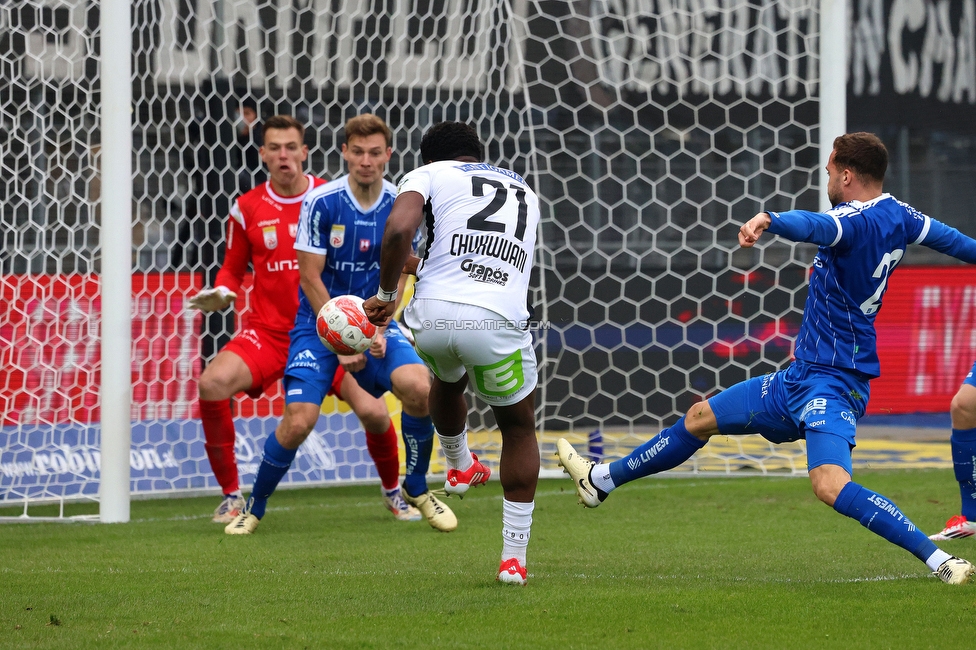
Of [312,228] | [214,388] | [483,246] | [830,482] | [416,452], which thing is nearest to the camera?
[830,482]

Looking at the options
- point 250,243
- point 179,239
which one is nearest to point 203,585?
point 250,243

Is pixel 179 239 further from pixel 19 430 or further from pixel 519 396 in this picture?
pixel 519 396

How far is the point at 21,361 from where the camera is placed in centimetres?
779

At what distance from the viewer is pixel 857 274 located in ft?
14.9

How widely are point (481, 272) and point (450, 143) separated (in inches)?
23.8

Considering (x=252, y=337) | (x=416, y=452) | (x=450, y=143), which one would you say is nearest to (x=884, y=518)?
(x=450, y=143)

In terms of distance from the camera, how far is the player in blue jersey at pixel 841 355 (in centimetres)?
432

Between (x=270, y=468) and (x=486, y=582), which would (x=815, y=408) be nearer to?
(x=486, y=582)

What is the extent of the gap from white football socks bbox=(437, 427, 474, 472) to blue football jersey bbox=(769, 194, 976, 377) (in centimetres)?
151

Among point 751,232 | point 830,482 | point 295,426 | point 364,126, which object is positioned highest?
point 364,126

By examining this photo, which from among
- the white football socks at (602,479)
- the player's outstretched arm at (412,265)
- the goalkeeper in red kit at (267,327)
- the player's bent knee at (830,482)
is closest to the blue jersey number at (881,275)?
the player's bent knee at (830,482)

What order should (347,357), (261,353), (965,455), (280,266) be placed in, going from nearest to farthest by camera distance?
(965,455)
(347,357)
(261,353)
(280,266)

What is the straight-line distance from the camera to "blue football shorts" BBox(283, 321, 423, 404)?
20.6 feet

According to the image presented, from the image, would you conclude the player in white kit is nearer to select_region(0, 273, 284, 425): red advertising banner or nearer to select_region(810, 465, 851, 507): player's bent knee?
select_region(810, 465, 851, 507): player's bent knee
